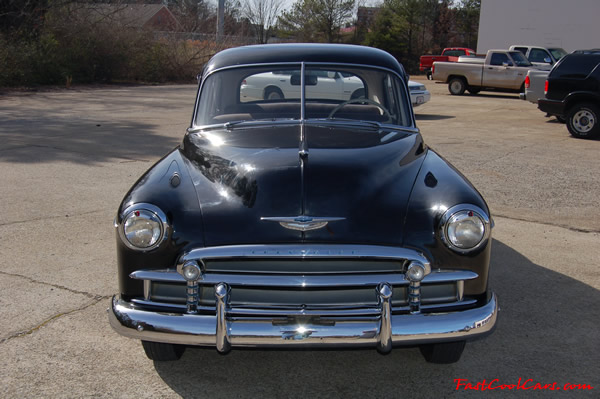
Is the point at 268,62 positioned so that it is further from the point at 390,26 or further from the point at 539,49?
the point at 390,26

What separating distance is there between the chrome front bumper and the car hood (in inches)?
13.1

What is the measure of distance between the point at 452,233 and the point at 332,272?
25.3 inches

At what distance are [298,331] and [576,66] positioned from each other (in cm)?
1169

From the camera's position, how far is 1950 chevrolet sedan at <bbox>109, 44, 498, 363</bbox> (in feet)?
9.47

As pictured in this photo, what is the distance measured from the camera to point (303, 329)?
2867 mm

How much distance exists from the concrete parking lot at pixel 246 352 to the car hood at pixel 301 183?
0.86 metres

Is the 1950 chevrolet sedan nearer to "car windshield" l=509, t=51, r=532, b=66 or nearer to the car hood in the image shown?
the car hood

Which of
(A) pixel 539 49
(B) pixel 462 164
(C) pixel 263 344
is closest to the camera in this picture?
(C) pixel 263 344

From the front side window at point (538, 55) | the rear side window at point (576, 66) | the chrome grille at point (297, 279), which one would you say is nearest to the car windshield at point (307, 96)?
the chrome grille at point (297, 279)

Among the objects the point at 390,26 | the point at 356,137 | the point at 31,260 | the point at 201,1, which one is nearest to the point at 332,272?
the point at 356,137

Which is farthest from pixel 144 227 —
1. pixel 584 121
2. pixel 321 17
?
pixel 321 17

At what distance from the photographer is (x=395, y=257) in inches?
115

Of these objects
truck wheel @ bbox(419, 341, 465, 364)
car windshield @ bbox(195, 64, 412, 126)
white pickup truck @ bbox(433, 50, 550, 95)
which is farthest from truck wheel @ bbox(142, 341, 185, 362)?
white pickup truck @ bbox(433, 50, 550, 95)

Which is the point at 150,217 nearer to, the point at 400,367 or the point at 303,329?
the point at 303,329
